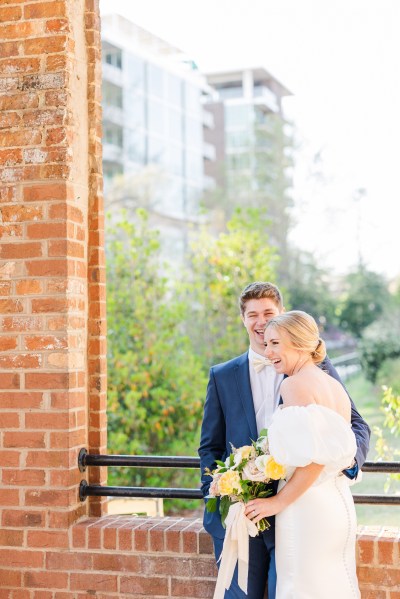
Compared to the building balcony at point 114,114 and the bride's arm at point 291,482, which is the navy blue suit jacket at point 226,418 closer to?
the bride's arm at point 291,482

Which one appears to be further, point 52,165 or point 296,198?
point 296,198

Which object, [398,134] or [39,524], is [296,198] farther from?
[39,524]

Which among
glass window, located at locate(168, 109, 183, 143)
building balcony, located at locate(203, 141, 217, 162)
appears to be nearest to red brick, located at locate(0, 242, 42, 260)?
glass window, located at locate(168, 109, 183, 143)

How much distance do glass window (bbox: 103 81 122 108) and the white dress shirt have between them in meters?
29.2

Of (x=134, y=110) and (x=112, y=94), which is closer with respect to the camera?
(x=112, y=94)

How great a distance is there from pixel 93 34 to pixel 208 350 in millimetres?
6953

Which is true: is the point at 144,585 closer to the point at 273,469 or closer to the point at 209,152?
the point at 273,469

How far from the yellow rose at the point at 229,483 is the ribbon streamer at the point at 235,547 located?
109mm

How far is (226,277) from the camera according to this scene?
31.9ft

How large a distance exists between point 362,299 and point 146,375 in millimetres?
22986

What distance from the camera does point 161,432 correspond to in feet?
27.6

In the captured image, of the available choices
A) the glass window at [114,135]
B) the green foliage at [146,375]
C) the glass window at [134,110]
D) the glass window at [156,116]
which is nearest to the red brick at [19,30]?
the green foliage at [146,375]

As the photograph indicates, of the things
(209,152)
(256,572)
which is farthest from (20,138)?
(209,152)

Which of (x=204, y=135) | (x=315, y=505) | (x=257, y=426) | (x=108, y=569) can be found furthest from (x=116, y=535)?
(x=204, y=135)
